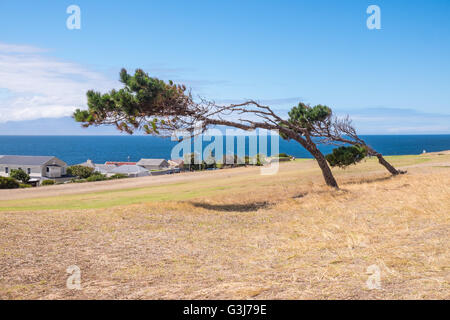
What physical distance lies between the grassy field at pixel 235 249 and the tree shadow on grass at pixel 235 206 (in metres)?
0.07

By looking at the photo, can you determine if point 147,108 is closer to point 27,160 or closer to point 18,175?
point 18,175

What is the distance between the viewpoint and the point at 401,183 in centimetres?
1819

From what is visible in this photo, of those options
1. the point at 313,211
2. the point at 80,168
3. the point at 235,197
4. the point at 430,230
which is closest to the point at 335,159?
the point at 235,197

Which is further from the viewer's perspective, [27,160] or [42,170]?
[27,160]

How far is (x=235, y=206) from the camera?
47.4 ft

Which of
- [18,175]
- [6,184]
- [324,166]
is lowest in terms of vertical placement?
[18,175]

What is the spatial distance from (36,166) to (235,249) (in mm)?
76455

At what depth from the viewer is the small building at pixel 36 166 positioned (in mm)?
74750

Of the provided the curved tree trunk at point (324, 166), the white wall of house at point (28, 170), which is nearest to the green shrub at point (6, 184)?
the curved tree trunk at point (324, 166)

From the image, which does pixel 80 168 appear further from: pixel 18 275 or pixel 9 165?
pixel 18 275

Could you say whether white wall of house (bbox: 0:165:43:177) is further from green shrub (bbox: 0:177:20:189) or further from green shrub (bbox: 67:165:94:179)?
green shrub (bbox: 0:177:20:189)

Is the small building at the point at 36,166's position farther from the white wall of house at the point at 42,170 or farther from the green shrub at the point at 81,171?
the green shrub at the point at 81,171

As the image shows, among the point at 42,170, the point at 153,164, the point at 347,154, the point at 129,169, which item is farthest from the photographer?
the point at 153,164

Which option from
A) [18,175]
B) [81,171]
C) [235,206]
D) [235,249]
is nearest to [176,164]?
[81,171]
